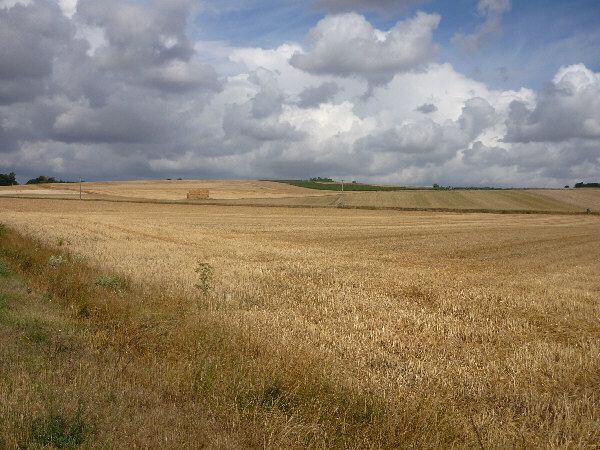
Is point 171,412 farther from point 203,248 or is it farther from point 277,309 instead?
point 203,248

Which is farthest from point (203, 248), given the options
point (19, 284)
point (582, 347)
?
point (582, 347)

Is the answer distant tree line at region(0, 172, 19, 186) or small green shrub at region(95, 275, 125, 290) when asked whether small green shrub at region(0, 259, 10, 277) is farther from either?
distant tree line at region(0, 172, 19, 186)

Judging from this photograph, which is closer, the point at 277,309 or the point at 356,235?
the point at 277,309

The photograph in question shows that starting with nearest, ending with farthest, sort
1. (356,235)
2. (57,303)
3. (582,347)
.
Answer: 1. (582,347)
2. (57,303)
3. (356,235)

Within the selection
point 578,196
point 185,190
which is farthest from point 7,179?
point 578,196

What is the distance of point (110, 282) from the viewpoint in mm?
13297

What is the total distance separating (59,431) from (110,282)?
8395 millimetres

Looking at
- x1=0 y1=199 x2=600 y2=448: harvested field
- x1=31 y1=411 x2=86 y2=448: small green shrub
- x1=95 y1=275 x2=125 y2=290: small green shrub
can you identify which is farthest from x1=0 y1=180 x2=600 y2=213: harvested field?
x1=31 y1=411 x2=86 y2=448: small green shrub

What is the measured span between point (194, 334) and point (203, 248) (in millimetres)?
17189

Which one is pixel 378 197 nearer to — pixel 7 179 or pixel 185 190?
pixel 185 190

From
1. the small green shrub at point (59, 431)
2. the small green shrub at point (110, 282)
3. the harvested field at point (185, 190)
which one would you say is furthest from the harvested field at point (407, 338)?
the harvested field at point (185, 190)

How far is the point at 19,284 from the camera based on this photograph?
1301 cm

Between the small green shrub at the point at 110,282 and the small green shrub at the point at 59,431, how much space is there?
7814 millimetres

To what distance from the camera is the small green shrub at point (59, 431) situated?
5133mm
